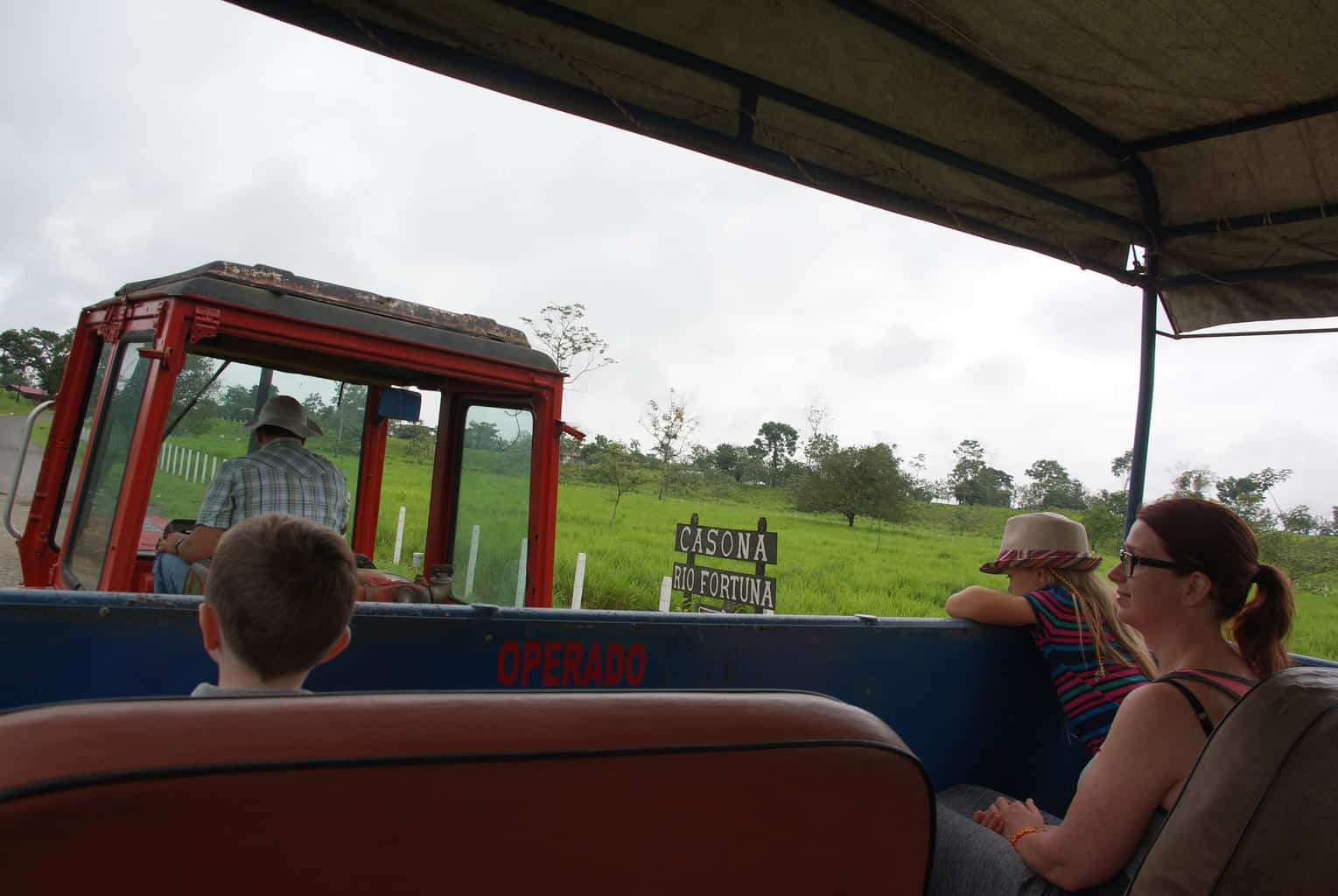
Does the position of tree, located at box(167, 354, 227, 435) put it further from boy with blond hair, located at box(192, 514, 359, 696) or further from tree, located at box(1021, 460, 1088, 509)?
tree, located at box(1021, 460, 1088, 509)

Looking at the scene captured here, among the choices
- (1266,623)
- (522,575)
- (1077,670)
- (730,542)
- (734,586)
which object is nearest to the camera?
(1266,623)

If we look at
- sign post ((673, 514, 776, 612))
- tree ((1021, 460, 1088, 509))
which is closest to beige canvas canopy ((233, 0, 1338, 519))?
sign post ((673, 514, 776, 612))

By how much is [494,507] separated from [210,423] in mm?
1239

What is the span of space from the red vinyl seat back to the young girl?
1.55 metres

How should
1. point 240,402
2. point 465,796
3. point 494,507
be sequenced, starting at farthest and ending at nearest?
point 494,507, point 240,402, point 465,796

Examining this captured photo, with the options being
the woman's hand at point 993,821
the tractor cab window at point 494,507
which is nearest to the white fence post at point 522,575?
the tractor cab window at point 494,507

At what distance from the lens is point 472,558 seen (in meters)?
4.23

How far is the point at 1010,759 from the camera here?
2.82 meters

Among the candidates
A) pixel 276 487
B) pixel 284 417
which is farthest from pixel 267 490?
pixel 284 417

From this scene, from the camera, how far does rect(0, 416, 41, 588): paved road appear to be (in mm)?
9461

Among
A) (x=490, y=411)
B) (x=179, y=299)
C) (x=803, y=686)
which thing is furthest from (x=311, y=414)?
(x=803, y=686)

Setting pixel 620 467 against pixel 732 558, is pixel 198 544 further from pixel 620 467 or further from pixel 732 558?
pixel 620 467

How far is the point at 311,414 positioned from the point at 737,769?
348 centimetres

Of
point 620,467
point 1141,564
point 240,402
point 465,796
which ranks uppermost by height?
point 620,467
